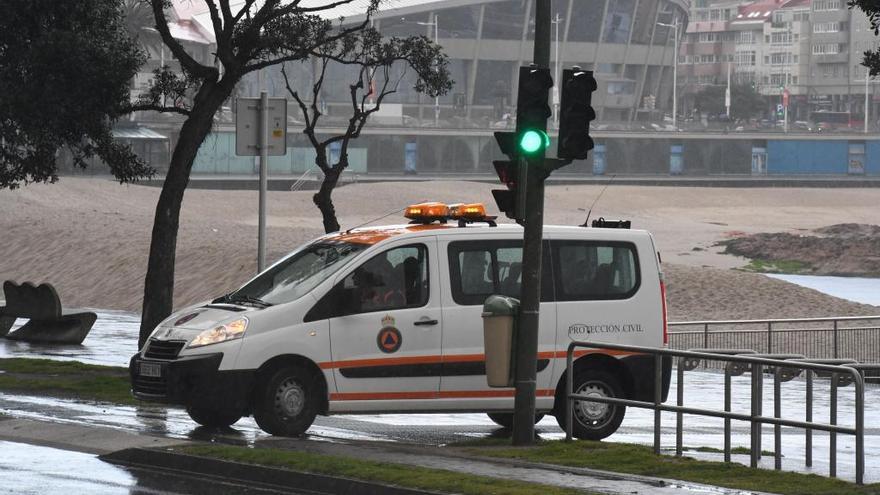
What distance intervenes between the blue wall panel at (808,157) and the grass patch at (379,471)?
11657cm

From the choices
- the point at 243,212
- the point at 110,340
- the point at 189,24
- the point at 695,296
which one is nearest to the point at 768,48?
the point at 189,24

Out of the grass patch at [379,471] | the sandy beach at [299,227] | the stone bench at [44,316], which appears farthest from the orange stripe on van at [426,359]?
the sandy beach at [299,227]

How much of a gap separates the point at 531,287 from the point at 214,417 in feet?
10.3

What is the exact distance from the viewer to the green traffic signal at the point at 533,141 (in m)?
12.7

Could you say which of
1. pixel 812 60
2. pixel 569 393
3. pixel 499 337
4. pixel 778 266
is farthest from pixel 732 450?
pixel 812 60

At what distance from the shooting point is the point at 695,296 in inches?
1569

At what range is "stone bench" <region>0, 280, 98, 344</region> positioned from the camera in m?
23.2

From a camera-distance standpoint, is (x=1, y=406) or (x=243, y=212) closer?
(x=1, y=406)

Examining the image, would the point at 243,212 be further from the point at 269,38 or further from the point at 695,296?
the point at 269,38

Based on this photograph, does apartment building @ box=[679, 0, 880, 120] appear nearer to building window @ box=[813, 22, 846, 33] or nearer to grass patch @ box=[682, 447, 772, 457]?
building window @ box=[813, 22, 846, 33]

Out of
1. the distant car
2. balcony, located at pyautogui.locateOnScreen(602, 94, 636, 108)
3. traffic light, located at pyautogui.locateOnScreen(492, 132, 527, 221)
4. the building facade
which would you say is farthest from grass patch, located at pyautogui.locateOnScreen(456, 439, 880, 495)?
balcony, located at pyautogui.locateOnScreen(602, 94, 636, 108)

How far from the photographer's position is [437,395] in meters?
14.0

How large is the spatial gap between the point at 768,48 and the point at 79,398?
188946mm

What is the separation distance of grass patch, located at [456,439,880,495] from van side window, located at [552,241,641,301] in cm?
174
